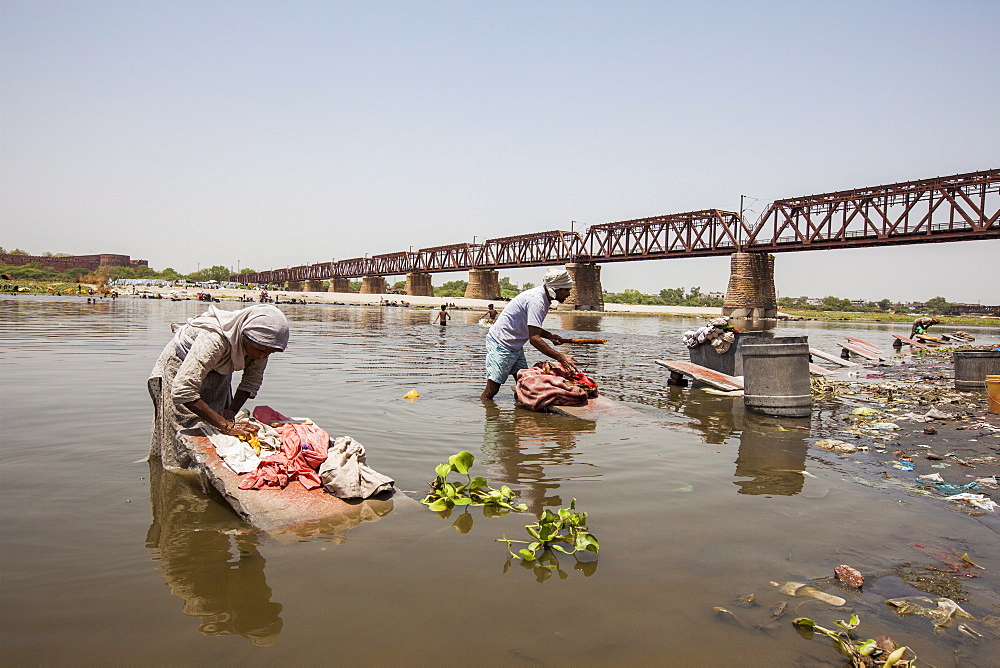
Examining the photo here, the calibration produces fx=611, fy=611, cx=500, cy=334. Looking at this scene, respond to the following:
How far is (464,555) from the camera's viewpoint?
10.9ft

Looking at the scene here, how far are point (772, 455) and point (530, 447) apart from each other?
94.0 inches

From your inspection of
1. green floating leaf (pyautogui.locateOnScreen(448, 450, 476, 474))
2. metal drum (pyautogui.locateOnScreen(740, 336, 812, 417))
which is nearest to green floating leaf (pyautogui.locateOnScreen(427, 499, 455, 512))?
green floating leaf (pyautogui.locateOnScreen(448, 450, 476, 474))

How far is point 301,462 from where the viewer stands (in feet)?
13.1

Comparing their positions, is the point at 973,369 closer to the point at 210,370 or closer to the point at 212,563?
the point at 210,370

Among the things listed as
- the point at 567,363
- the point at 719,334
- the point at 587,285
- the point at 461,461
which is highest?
the point at 587,285

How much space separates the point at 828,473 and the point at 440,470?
3524mm

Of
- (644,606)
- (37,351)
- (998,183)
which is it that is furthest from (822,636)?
(998,183)

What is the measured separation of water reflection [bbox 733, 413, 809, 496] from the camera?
492 centimetres

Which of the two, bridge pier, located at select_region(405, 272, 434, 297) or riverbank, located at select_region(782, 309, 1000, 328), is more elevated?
bridge pier, located at select_region(405, 272, 434, 297)

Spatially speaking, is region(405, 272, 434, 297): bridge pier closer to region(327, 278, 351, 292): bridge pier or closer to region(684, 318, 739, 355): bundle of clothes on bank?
region(327, 278, 351, 292): bridge pier

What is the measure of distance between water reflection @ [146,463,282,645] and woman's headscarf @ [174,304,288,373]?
0.93 meters

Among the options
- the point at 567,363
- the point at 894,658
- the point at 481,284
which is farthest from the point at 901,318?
the point at 894,658

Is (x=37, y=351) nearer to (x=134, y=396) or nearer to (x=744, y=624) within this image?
(x=134, y=396)

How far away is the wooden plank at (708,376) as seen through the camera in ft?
32.0
